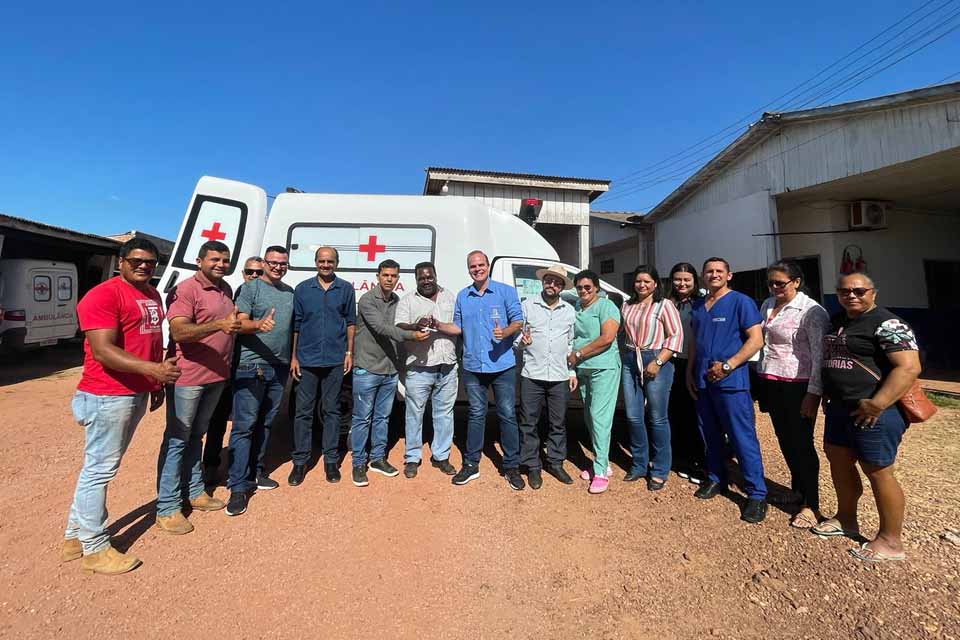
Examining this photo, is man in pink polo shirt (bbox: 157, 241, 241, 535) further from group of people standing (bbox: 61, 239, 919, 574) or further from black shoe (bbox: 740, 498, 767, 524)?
black shoe (bbox: 740, 498, 767, 524)

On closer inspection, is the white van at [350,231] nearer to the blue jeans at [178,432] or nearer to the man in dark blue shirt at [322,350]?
the man in dark blue shirt at [322,350]

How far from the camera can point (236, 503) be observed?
2971 millimetres

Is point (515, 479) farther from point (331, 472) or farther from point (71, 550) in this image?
point (71, 550)

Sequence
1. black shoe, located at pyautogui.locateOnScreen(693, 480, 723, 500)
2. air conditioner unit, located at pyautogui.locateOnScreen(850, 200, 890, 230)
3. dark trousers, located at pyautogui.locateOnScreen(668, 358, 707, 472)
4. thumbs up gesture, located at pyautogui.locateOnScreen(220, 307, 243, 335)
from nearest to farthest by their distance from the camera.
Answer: thumbs up gesture, located at pyautogui.locateOnScreen(220, 307, 243, 335)
black shoe, located at pyautogui.locateOnScreen(693, 480, 723, 500)
dark trousers, located at pyautogui.locateOnScreen(668, 358, 707, 472)
air conditioner unit, located at pyautogui.locateOnScreen(850, 200, 890, 230)

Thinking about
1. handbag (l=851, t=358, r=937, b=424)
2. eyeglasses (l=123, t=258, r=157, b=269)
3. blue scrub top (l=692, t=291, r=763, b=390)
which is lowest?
handbag (l=851, t=358, r=937, b=424)

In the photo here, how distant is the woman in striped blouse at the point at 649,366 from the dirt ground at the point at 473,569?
0.24 m

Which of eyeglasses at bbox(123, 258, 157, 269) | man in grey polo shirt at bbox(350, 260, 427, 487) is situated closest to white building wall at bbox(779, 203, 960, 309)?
man in grey polo shirt at bbox(350, 260, 427, 487)

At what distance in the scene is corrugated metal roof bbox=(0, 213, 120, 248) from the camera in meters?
8.59

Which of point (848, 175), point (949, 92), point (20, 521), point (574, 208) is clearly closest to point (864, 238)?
point (848, 175)

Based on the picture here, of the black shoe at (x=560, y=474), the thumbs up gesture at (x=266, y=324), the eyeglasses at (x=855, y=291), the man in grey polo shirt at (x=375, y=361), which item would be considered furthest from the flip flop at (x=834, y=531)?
the thumbs up gesture at (x=266, y=324)

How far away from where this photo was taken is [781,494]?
3270mm

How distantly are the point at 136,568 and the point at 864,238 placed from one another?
11896mm

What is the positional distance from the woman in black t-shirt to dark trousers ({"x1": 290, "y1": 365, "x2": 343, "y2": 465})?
3.29 meters

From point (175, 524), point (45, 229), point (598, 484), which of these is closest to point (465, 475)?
point (598, 484)
